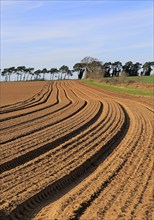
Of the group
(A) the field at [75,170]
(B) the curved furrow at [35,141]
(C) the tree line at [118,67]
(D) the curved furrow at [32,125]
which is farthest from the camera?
(C) the tree line at [118,67]

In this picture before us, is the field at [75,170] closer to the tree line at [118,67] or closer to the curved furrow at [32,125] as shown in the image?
the curved furrow at [32,125]

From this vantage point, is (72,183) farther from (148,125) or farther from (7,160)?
(148,125)

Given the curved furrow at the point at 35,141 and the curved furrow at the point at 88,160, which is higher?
the curved furrow at the point at 35,141

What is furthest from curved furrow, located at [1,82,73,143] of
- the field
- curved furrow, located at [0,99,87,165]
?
curved furrow, located at [0,99,87,165]

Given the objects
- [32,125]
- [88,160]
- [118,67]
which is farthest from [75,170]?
[118,67]

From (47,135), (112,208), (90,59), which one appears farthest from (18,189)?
(90,59)

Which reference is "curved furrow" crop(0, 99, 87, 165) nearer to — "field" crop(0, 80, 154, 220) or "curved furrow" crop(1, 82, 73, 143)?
"field" crop(0, 80, 154, 220)

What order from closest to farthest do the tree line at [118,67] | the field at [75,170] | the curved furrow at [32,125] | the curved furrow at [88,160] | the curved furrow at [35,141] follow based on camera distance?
the field at [75,170] → the curved furrow at [88,160] → the curved furrow at [35,141] → the curved furrow at [32,125] → the tree line at [118,67]

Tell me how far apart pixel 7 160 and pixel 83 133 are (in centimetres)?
473

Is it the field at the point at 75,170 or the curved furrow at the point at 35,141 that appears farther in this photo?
the curved furrow at the point at 35,141

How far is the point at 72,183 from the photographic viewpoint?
30.5 ft

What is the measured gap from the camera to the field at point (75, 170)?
24.3ft

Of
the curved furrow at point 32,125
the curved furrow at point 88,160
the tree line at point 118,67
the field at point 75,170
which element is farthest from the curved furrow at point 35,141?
the tree line at point 118,67

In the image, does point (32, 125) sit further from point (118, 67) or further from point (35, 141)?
point (118, 67)
